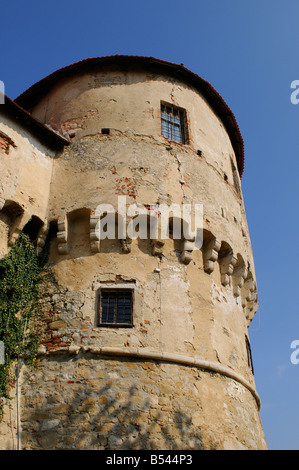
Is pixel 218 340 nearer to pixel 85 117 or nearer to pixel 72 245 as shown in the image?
pixel 72 245

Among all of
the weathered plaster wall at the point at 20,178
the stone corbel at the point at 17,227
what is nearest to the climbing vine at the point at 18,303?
the stone corbel at the point at 17,227

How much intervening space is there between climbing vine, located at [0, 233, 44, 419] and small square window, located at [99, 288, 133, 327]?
62.2 inches

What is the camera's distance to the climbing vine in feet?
35.5

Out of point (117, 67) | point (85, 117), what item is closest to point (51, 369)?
point (85, 117)

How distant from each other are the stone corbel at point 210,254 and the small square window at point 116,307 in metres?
2.33

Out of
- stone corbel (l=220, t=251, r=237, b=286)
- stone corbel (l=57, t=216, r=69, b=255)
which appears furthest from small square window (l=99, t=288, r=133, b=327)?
stone corbel (l=220, t=251, r=237, b=286)

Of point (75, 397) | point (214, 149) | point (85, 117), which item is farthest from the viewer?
point (214, 149)

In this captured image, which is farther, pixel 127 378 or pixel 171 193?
pixel 171 193

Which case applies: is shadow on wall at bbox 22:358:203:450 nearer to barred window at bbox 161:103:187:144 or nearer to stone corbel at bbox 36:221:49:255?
stone corbel at bbox 36:221:49:255

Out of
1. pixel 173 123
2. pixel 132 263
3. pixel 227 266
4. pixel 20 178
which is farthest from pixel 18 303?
pixel 173 123

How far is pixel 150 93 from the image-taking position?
1488 centimetres

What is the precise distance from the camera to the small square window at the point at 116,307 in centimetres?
1110

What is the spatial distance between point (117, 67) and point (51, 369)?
9.35m

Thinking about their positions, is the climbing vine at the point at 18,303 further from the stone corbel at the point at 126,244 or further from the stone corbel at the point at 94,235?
the stone corbel at the point at 126,244
